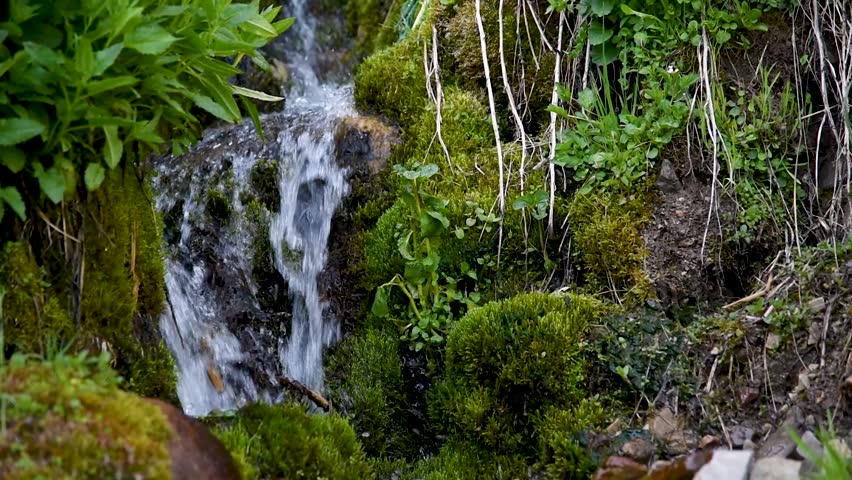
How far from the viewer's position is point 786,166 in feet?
12.9

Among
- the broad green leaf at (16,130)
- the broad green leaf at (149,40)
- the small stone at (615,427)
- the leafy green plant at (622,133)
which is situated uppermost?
the broad green leaf at (149,40)

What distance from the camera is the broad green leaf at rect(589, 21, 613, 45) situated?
4207 millimetres

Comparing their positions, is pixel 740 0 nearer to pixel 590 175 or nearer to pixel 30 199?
pixel 590 175

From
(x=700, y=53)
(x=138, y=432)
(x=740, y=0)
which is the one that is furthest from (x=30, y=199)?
(x=740, y=0)

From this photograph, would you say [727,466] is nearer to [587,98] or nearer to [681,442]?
[681,442]

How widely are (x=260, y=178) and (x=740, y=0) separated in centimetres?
290

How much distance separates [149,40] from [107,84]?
0.21m

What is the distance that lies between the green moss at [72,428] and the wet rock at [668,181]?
2.63 m

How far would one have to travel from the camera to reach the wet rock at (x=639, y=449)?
10.3ft

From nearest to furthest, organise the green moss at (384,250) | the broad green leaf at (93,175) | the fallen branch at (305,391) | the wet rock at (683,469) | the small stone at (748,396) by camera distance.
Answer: the broad green leaf at (93,175) → the wet rock at (683,469) → the small stone at (748,396) → the fallen branch at (305,391) → the green moss at (384,250)

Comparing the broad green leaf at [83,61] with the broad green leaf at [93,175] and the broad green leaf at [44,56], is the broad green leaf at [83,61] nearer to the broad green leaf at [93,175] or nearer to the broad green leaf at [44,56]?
the broad green leaf at [44,56]

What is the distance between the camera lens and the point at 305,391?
4047 millimetres

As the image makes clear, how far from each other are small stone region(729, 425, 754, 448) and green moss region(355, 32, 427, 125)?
254 centimetres

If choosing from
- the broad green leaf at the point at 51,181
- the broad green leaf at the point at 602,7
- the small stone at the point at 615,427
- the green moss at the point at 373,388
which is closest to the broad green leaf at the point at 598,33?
the broad green leaf at the point at 602,7
